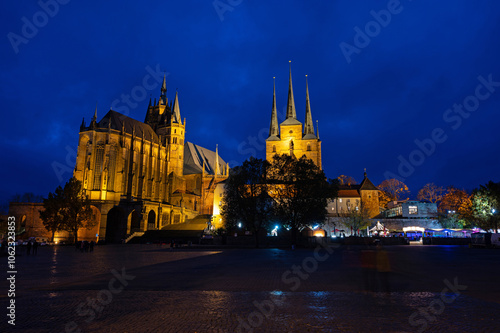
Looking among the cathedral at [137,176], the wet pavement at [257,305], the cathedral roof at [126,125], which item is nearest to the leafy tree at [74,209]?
the cathedral at [137,176]

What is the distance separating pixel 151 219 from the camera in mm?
71562

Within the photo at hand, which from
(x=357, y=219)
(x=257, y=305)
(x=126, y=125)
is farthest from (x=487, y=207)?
(x=126, y=125)

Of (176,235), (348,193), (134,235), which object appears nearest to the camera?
(176,235)

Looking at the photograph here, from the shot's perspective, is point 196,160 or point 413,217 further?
point 196,160

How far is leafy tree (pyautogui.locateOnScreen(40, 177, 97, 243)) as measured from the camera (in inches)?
2141

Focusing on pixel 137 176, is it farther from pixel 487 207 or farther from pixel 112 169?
pixel 487 207

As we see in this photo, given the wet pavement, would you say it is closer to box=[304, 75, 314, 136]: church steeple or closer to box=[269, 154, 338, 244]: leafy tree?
box=[269, 154, 338, 244]: leafy tree

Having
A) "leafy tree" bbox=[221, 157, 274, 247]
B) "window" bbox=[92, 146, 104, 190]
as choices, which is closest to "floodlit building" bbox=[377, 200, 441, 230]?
"leafy tree" bbox=[221, 157, 274, 247]

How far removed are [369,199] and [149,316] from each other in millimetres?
82595

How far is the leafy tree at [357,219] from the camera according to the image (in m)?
71.0

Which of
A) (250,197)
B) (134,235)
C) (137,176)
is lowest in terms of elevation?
(134,235)

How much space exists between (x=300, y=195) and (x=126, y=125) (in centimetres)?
5220

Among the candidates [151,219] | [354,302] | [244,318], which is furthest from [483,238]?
[151,219]

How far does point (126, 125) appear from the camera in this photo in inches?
3095
